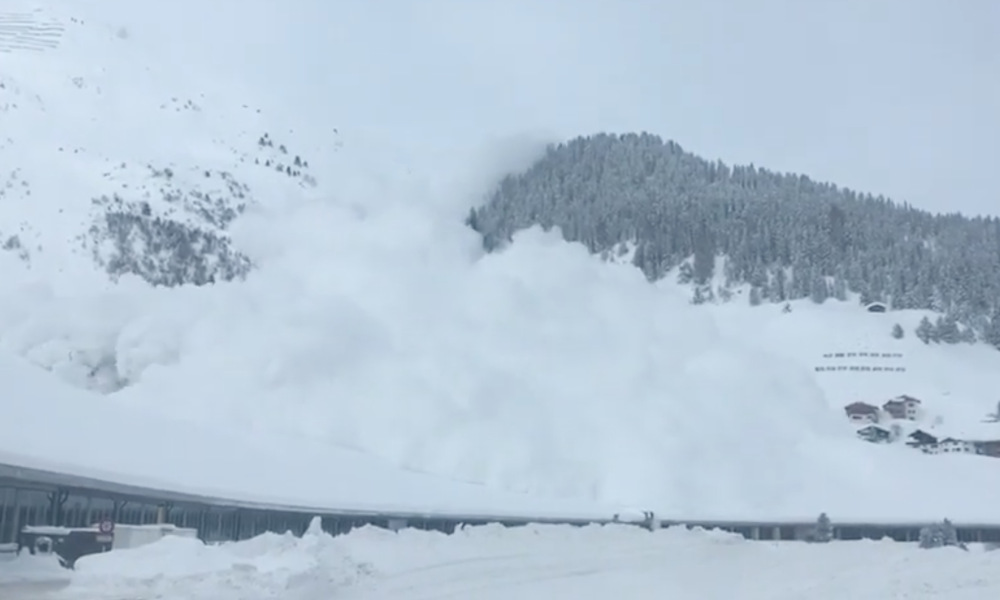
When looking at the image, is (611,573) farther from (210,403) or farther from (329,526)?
(210,403)

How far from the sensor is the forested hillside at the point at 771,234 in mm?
151375

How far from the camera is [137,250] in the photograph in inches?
4737

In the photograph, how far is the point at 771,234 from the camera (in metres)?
168

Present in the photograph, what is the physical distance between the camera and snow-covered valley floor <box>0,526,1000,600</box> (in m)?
19.2

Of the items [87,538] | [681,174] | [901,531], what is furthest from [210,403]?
[681,174]

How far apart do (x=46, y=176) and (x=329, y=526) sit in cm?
10456

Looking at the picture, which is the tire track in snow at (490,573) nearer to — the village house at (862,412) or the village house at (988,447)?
the village house at (988,447)

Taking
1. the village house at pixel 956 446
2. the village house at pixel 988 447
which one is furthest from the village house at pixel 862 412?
the village house at pixel 988 447

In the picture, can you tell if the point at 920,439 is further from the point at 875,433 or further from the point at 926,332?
the point at 926,332

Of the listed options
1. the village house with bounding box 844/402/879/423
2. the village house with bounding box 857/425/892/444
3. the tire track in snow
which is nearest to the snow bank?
the tire track in snow

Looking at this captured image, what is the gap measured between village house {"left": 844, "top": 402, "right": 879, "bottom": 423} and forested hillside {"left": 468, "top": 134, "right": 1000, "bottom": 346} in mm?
26700

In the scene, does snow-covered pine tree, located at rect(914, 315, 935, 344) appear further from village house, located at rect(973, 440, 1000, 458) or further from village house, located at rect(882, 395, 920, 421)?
village house, located at rect(973, 440, 1000, 458)

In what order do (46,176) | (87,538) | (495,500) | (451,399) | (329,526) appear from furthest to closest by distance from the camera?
(46,176) → (451,399) → (495,500) → (329,526) → (87,538)

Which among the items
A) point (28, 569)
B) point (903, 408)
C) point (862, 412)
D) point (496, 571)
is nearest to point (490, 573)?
point (496, 571)
